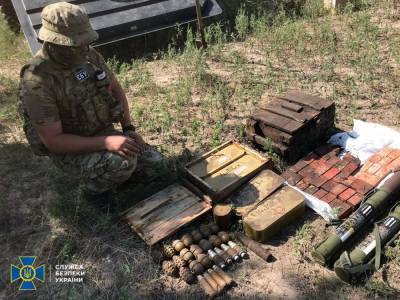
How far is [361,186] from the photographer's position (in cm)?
376

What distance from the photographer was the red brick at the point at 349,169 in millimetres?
3959

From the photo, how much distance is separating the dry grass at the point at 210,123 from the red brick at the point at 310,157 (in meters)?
0.72

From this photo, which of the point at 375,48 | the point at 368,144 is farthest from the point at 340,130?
the point at 375,48

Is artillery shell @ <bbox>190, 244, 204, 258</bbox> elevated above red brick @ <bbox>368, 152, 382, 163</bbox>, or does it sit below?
below

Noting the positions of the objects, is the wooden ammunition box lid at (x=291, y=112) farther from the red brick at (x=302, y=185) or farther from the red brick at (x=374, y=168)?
the red brick at (x=374, y=168)

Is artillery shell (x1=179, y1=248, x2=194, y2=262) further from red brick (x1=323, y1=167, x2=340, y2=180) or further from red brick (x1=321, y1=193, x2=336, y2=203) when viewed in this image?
red brick (x1=323, y1=167, x2=340, y2=180)

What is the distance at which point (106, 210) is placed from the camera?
3.93 metres

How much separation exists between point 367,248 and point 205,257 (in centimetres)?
134

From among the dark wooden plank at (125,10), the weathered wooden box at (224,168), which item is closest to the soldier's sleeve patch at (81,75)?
the weathered wooden box at (224,168)

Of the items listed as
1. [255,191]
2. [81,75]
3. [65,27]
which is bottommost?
[255,191]

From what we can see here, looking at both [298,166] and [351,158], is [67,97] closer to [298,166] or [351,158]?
[298,166]

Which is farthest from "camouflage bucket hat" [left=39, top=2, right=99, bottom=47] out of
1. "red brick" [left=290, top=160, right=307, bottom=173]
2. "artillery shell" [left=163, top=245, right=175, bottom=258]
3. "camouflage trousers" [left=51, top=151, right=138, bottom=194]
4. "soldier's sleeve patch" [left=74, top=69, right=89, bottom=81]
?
"red brick" [left=290, top=160, right=307, bottom=173]

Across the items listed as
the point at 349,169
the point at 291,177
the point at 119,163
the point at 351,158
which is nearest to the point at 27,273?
the point at 119,163

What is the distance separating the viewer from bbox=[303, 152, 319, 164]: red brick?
4145 mm
